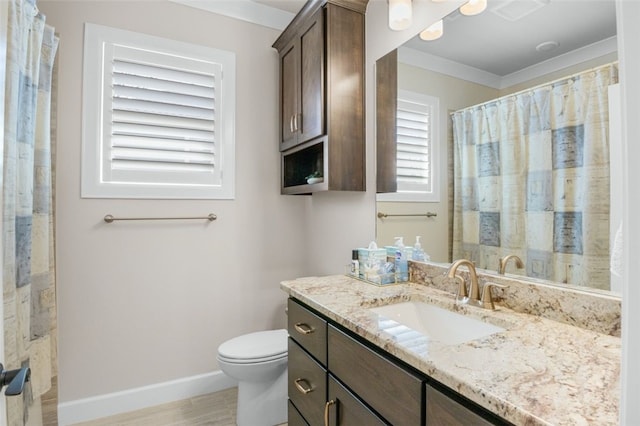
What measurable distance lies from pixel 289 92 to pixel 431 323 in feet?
5.58

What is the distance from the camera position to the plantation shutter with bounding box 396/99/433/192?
62.7 inches

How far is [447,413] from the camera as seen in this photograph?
75cm

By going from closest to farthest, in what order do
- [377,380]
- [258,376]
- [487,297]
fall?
[377,380], [487,297], [258,376]

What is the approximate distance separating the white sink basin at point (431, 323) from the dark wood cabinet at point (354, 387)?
0.11 metres

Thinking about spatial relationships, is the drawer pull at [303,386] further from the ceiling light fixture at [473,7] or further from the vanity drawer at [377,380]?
the ceiling light fixture at [473,7]

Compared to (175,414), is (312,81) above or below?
above

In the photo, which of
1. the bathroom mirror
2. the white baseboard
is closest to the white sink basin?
the bathroom mirror

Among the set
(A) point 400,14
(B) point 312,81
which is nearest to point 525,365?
(A) point 400,14

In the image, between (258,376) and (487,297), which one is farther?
(258,376)

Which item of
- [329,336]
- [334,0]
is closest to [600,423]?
[329,336]

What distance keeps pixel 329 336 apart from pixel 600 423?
796 millimetres

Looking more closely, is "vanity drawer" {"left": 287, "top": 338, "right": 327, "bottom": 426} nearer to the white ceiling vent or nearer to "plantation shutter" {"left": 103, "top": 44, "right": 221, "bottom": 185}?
"plantation shutter" {"left": 103, "top": 44, "right": 221, "bottom": 185}

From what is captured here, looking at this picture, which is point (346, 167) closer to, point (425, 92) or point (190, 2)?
point (425, 92)

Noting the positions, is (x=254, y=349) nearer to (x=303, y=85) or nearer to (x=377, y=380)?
A: (x=377, y=380)
